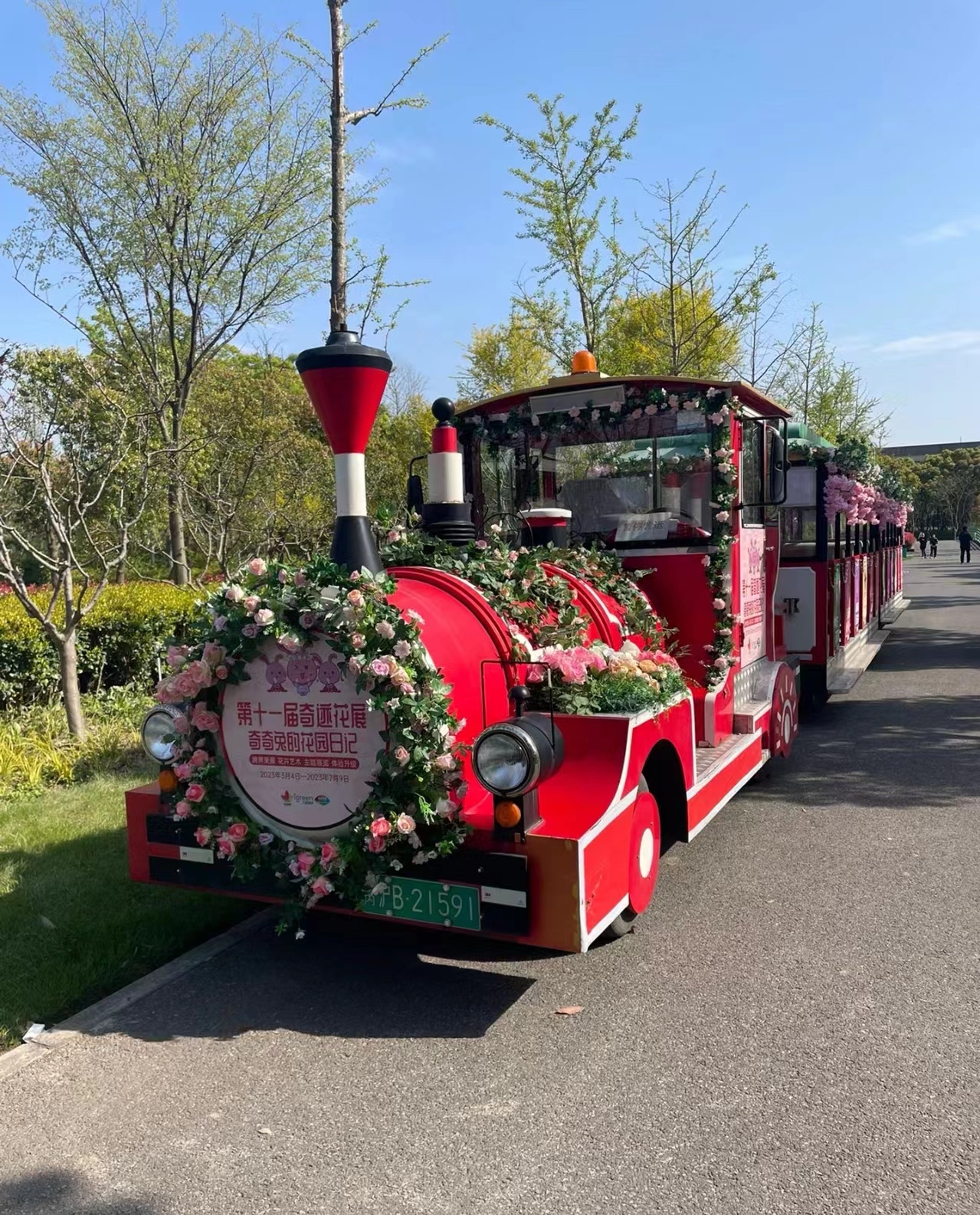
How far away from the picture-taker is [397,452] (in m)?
17.6

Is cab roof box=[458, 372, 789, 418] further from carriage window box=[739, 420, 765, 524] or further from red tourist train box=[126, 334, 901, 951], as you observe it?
carriage window box=[739, 420, 765, 524]

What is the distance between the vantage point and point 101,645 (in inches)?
325

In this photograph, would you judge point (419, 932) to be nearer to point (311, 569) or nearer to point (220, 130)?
point (311, 569)

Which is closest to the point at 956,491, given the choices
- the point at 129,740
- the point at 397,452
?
the point at 397,452

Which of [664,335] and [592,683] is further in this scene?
[664,335]

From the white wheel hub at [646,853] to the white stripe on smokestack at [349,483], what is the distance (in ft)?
5.57

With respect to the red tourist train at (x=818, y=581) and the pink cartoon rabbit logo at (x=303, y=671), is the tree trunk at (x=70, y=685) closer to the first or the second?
the pink cartoon rabbit logo at (x=303, y=671)

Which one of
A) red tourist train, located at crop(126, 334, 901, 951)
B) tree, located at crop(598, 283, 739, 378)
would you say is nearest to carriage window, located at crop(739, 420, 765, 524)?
red tourist train, located at crop(126, 334, 901, 951)

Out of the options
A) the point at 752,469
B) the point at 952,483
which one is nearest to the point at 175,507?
the point at 752,469

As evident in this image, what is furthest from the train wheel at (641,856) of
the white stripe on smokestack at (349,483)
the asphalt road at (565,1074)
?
the white stripe on smokestack at (349,483)

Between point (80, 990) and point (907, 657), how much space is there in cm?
1224

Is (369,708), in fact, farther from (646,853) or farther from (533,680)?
(646,853)

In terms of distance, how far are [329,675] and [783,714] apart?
13.6 feet

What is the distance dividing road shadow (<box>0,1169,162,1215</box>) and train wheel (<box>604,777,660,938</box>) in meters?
1.92
